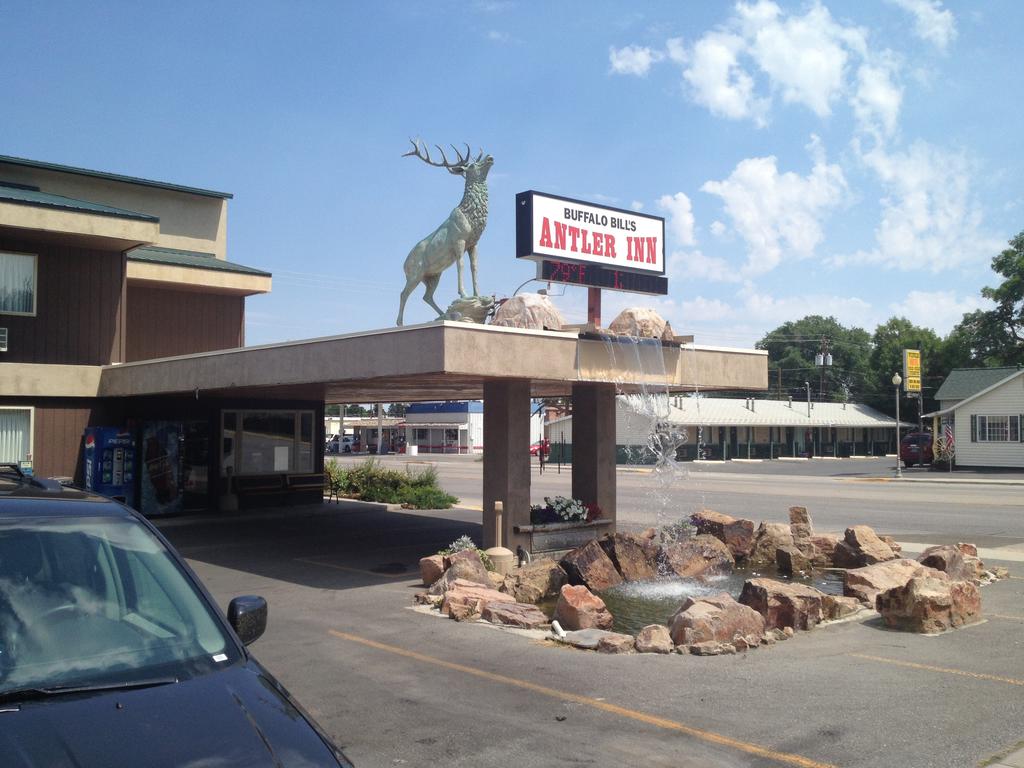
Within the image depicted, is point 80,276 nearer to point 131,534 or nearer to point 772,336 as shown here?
point 131,534

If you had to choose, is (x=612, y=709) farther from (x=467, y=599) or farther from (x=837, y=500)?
(x=837, y=500)

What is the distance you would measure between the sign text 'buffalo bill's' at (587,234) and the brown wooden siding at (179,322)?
11.3 meters

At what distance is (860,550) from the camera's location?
14.8 m

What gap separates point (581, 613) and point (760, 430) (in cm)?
5637

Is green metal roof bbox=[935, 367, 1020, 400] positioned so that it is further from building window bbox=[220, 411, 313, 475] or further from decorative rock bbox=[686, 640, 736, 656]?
decorative rock bbox=[686, 640, 736, 656]

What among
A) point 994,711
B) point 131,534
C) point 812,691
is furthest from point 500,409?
point 131,534

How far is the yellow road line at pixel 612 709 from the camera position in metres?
5.79

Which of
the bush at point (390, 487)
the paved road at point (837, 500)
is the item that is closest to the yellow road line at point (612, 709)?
the paved road at point (837, 500)

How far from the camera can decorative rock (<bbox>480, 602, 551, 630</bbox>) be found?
394 inches

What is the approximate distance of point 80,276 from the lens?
19.2 m

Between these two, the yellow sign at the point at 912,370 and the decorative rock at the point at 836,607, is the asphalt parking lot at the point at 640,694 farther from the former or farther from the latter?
the yellow sign at the point at 912,370

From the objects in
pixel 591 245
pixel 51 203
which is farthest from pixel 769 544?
pixel 51 203

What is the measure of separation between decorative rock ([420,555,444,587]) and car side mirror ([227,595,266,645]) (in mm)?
8034

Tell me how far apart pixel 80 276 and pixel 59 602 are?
17.3m
